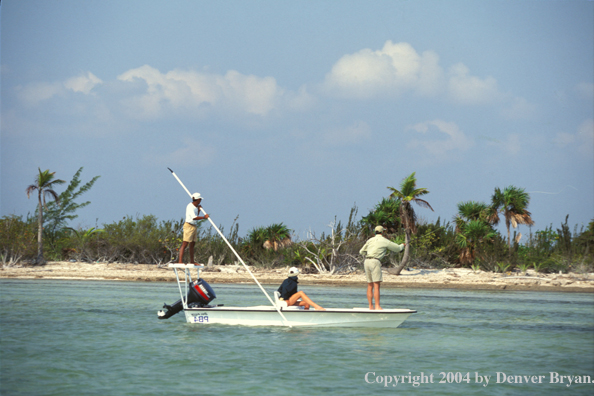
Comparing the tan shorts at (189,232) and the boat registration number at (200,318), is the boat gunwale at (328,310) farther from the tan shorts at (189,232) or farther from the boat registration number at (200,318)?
the tan shorts at (189,232)

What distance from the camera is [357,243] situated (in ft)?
108

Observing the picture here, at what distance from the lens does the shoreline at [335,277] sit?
28.2 m

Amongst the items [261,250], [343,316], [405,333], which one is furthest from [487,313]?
[261,250]

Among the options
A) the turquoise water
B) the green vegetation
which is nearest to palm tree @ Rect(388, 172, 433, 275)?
the green vegetation

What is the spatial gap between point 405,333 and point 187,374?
5.77 meters

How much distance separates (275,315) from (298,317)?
51 cm

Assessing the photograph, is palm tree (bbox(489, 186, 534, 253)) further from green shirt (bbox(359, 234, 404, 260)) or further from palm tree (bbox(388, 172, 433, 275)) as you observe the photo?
green shirt (bbox(359, 234, 404, 260))

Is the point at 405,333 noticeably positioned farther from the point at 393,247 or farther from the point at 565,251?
the point at 565,251

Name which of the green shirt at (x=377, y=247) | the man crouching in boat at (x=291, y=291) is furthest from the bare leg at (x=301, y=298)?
the green shirt at (x=377, y=247)

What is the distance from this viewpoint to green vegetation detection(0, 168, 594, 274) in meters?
31.0

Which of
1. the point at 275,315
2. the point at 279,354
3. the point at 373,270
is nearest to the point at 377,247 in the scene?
the point at 373,270

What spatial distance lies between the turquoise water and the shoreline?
10.4 m

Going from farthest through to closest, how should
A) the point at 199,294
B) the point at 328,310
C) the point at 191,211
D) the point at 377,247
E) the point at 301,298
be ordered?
the point at 199,294
the point at 301,298
the point at 377,247
the point at 328,310
the point at 191,211

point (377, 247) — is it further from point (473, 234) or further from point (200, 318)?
point (473, 234)
